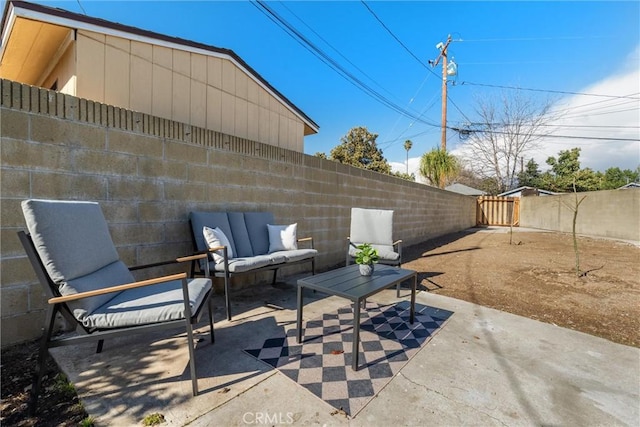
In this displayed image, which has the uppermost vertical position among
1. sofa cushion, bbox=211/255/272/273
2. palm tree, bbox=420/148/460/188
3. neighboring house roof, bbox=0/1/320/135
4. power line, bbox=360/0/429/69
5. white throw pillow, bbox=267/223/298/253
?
power line, bbox=360/0/429/69

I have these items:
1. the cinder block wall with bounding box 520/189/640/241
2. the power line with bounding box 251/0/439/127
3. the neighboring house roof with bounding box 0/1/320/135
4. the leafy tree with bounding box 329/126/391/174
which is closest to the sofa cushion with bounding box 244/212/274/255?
the neighboring house roof with bounding box 0/1/320/135

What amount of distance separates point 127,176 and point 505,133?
2444cm

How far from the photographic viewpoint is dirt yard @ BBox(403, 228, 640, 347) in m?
2.97

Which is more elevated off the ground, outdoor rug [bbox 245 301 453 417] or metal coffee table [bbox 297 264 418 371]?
metal coffee table [bbox 297 264 418 371]

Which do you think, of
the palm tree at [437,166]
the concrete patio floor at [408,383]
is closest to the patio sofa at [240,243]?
the concrete patio floor at [408,383]

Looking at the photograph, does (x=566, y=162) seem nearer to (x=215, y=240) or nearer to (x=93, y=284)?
(x=215, y=240)

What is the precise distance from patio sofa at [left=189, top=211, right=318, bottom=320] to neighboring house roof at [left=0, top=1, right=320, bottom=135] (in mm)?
3276

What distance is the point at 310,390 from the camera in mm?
1635

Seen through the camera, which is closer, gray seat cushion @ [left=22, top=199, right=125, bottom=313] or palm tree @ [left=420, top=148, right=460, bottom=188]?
gray seat cushion @ [left=22, top=199, right=125, bottom=313]

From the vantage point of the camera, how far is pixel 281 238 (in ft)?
12.4

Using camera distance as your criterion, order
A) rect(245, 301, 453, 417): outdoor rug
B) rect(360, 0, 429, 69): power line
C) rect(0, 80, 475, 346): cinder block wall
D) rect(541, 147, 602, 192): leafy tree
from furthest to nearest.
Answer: rect(541, 147, 602, 192): leafy tree
rect(360, 0, 429, 69): power line
rect(0, 80, 475, 346): cinder block wall
rect(245, 301, 453, 417): outdoor rug

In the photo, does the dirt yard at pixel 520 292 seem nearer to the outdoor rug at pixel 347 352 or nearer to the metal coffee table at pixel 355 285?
the outdoor rug at pixel 347 352

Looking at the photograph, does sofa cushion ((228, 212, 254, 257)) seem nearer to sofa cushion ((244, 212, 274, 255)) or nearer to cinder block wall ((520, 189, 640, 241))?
sofa cushion ((244, 212, 274, 255))

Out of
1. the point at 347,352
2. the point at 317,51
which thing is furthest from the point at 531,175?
the point at 347,352
